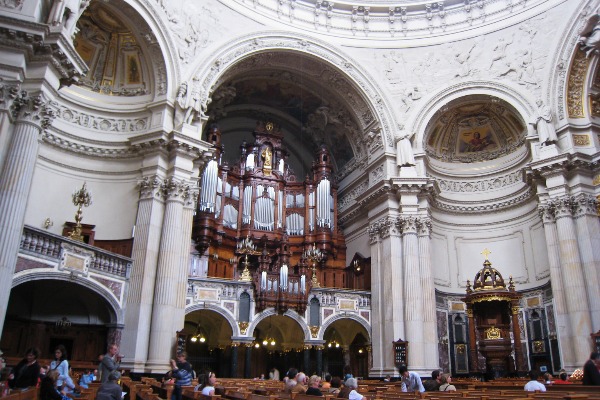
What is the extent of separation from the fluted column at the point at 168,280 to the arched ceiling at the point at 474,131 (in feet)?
38.5

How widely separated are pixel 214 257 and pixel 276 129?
8239 mm

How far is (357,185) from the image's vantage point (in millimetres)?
24406

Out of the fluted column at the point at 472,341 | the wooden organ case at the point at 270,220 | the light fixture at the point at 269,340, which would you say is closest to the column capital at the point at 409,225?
the fluted column at the point at 472,341

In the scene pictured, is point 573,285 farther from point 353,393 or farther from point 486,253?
point 353,393

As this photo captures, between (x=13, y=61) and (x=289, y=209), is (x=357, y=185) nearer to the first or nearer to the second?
(x=289, y=209)

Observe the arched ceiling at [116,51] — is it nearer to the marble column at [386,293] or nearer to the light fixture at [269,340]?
the marble column at [386,293]

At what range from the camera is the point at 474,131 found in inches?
940

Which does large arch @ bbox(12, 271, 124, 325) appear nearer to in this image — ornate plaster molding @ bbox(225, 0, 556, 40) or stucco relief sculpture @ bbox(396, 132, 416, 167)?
stucco relief sculpture @ bbox(396, 132, 416, 167)

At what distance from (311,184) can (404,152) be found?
206 inches

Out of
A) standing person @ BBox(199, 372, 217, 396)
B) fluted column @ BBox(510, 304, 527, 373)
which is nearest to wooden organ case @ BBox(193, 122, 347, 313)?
fluted column @ BBox(510, 304, 527, 373)

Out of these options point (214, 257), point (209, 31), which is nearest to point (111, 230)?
point (214, 257)

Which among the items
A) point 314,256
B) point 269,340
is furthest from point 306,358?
point 314,256

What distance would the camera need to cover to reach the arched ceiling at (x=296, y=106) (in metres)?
22.9

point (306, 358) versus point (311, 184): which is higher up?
point (311, 184)
